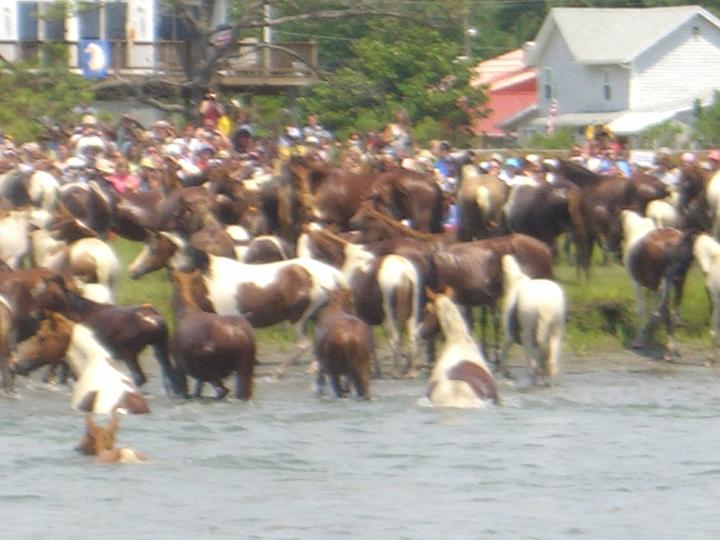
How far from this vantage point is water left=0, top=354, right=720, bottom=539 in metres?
14.4

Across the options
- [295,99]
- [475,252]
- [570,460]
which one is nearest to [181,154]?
[475,252]

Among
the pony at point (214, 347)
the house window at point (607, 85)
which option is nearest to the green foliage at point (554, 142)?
the house window at point (607, 85)

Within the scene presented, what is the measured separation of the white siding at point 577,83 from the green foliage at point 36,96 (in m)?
33.3

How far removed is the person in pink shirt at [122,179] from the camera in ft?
91.6

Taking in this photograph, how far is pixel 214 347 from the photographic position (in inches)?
733

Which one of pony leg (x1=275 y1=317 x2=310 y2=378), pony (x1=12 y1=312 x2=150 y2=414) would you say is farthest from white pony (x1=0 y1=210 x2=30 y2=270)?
pony (x1=12 y1=312 x2=150 y2=414)

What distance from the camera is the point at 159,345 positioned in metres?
19.5

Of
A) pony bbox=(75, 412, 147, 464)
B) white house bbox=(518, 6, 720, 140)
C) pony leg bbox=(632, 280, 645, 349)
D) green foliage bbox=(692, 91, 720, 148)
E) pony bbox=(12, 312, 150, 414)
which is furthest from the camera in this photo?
white house bbox=(518, 6, 720, 140)

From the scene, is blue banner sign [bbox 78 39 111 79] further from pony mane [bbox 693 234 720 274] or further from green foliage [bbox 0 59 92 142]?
pony mane [bbox 693 234 720 274]

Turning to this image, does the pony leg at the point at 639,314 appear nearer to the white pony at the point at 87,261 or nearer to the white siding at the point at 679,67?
the white pony at the point at 87,261

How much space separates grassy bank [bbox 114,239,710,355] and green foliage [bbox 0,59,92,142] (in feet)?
31.7

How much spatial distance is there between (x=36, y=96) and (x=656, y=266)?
1542cm

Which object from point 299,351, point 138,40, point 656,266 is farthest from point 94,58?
point 299,351

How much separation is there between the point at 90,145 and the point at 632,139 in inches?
1249
